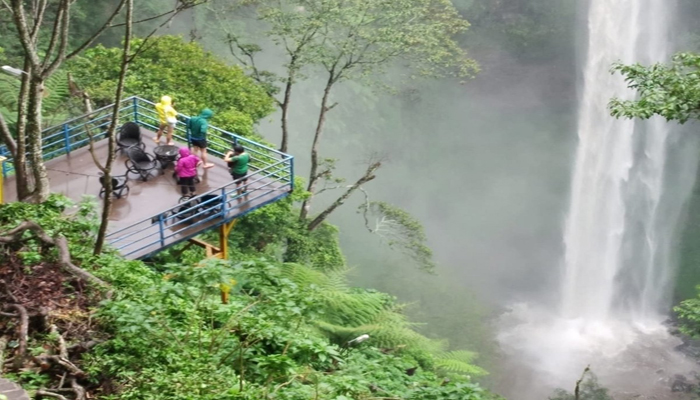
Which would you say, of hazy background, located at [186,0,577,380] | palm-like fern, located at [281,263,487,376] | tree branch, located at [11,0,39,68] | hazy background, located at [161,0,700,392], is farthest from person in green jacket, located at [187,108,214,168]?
hazy background, located at [186,0,577,380]

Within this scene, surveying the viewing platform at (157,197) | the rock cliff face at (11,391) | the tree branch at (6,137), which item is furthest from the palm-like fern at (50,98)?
the rock cliff face at (11,391)

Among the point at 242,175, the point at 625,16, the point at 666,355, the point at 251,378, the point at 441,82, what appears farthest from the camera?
the point at 441,82

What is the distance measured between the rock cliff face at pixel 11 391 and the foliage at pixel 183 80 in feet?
33.6

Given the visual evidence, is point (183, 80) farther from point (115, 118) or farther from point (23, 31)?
point (115, 118)

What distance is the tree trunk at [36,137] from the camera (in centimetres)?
819

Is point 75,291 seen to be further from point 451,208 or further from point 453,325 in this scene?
point 451,208

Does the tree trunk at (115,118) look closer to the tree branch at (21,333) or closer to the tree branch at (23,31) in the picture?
the tree branch at (23,31)

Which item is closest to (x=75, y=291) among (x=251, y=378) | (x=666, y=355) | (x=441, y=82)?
(x=251, y=378)

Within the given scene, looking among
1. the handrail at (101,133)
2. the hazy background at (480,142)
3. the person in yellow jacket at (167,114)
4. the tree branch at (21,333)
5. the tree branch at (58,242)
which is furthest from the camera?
the hazy background at (480,142)

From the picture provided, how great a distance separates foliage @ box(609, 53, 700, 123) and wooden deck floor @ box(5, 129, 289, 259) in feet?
16.8

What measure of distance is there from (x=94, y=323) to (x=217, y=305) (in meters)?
1.16

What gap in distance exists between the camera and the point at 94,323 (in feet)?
22.6

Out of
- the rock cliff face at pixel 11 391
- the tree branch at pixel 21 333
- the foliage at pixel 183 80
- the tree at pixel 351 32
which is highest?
the tree at pixel 351 32

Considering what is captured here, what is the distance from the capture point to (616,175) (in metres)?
29.3
